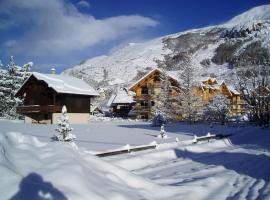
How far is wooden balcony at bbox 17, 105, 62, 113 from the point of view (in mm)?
48188

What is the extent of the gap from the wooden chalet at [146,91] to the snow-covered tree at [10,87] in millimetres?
21345

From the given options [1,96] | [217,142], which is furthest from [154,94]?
[217,142]

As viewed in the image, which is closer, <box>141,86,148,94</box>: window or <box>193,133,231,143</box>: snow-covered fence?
<box>193,133,231,143</box>: snow-covered fence

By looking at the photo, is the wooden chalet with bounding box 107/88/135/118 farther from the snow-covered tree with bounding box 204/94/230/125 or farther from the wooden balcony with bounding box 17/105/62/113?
the snow-covered tree with bounding box 204/94/230/125

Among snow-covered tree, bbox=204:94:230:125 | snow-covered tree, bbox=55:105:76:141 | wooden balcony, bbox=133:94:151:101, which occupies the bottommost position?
snow-covered tree, bbox=55:105:76:141

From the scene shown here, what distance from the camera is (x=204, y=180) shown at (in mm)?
11000

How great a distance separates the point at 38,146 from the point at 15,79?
45.4m

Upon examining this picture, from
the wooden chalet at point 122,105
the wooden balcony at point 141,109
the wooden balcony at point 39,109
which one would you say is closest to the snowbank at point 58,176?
the wooden balcony at point 39,109

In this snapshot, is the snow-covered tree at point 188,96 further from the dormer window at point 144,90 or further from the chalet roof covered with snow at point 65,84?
the dormer window at point 144,90

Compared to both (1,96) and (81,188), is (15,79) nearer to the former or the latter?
(1,96)

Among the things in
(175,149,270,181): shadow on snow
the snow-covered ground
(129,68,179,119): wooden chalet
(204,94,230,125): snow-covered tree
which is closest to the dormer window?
(129,68,179,119): wooden chalet

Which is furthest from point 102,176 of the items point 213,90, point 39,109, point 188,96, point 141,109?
point 213,90

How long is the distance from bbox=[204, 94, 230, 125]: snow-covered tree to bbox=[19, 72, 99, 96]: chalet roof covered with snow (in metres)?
17.2

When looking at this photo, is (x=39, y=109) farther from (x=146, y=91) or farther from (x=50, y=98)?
(x=146, y=91)
